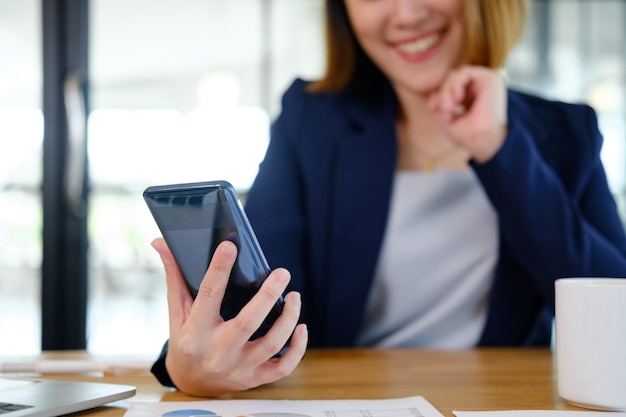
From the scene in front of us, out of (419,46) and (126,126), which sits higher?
(419,46)

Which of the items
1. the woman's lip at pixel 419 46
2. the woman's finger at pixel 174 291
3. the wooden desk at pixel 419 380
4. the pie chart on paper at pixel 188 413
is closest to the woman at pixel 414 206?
the woman's lip at pixel 419 46

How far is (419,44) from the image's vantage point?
125 centimetres

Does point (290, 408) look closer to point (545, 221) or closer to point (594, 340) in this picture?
point (594, 340)

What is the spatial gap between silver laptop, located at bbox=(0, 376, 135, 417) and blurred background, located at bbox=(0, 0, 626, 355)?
7.23 feet

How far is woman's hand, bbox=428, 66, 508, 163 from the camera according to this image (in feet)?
3.45

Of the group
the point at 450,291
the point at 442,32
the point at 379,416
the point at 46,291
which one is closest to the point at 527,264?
the point at 450,291

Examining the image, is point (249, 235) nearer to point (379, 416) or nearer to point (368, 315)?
point (379, 416)

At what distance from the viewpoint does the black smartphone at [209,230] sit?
2.12 feet

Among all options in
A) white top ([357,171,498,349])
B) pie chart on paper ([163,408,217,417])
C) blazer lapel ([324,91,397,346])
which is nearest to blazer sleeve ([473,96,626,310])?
white top ([357,171,498,349])

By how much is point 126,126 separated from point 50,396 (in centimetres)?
250

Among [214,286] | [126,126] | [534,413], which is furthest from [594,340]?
[126,126]

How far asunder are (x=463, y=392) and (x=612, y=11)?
10.8ft

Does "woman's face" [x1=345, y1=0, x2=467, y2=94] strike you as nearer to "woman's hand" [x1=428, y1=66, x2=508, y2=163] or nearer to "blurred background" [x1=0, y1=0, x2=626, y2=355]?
"woman's hand" [x1=428, y1=66, x2=508, y2=163]

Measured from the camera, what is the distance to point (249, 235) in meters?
0.67
